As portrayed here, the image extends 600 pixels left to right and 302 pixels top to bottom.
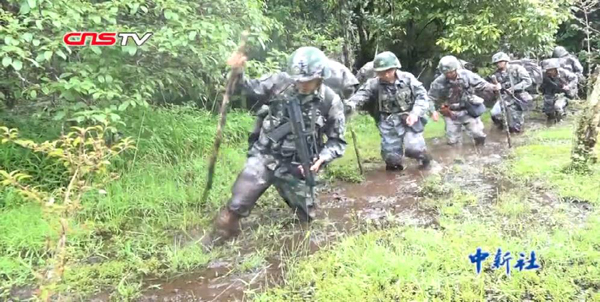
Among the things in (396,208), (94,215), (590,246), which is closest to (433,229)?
(396,208)

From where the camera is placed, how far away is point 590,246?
4.46 meters

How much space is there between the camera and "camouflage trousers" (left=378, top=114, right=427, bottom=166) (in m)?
7.73

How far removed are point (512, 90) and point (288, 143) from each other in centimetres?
686

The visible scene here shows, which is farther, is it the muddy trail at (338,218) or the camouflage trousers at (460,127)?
the camouflage trousers at (460,127)

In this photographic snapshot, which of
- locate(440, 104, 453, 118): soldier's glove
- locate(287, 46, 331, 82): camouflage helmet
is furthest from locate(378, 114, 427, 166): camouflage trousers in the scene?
locate(287, 46, 331, 82): camouflage helmet

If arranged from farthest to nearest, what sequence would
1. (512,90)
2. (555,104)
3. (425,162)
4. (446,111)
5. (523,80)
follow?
(555,104)
(523,80)
(512,90)
(446,111)
(425,162)

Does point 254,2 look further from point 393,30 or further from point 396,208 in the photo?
point 393,30

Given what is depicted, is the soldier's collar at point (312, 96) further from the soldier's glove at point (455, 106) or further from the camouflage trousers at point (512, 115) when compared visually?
the camouflage trousers at point (512, 115)

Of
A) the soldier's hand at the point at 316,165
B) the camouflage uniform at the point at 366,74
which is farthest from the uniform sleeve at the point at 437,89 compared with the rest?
the soldier's hand at the point at 316,165

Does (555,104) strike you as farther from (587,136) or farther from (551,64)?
(587,136)

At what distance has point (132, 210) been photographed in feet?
18.6

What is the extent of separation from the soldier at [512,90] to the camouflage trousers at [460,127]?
1.36 metres

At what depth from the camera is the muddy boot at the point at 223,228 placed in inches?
200

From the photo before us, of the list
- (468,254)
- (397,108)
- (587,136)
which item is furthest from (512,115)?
(468,254)
